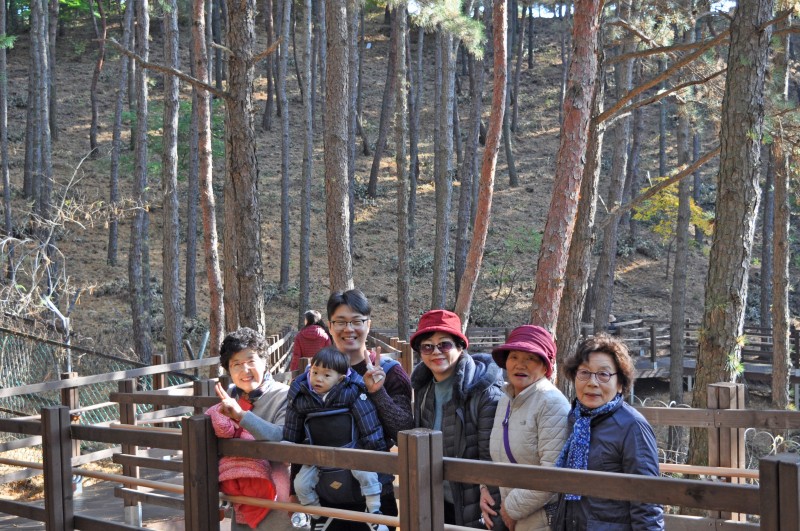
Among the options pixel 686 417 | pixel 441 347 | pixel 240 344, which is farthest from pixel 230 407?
pixel 686 417

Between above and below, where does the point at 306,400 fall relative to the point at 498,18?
below

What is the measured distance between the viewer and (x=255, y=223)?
9.95 metres

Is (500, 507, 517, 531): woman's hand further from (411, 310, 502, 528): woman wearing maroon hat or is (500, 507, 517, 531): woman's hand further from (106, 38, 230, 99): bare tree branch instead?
(106, 38, 230, 99): bare tree branch

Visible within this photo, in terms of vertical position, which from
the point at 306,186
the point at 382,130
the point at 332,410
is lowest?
the point at 332,410

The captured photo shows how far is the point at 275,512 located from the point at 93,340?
17.3 meters

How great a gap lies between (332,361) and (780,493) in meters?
2.08

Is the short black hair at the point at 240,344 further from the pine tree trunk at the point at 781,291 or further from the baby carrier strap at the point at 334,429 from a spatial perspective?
the pine tree trunk at the point at 781,291

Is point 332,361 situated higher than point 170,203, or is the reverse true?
point 170,203

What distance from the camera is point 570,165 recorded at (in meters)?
8.33

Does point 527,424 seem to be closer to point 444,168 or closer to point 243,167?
point 243,167

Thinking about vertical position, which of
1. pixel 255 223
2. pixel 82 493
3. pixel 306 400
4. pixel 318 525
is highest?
pixel 255 223

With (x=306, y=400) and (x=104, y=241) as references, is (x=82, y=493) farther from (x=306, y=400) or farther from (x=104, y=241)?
(x=104, y=241)

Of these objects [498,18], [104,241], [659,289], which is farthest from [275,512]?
[659,289]

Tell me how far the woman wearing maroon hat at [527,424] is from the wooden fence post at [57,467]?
2.43m
